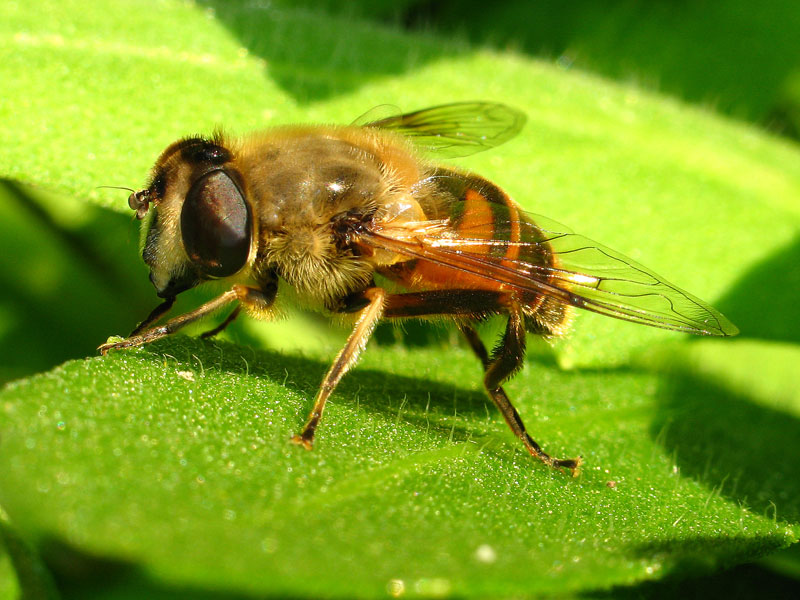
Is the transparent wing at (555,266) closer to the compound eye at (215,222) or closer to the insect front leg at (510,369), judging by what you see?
the insect front leg at (510,369)

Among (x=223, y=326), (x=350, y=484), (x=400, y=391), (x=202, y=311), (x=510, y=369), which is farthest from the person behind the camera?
(x=223, y=326)

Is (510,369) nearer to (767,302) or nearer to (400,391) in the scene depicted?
(400,391)

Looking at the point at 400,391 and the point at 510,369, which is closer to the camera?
the point at 510,369

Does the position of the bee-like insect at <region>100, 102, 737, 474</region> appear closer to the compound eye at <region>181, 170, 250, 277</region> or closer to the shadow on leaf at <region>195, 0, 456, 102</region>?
the compound eye at <region>181, 170, 250, 277</region>

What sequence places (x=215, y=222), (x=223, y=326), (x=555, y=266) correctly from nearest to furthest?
(x=215, y=222), (x=555, y=266), (x=223, y=326)

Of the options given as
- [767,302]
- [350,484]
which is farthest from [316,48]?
[350,484]

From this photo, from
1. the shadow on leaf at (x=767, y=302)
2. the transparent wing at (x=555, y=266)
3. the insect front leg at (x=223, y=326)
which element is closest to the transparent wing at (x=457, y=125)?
the transparent wing at (x=555, y=266)

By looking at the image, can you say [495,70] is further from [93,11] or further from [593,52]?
[93,11]

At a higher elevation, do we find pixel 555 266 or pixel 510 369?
pixel 555 266
